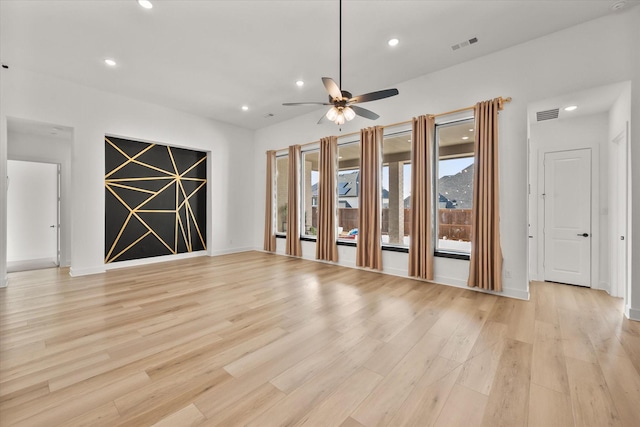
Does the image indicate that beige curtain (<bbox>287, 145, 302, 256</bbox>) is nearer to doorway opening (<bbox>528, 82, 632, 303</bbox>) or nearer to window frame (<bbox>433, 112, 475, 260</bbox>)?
window frame (<bbox>433, 112, 475, 260</bbox>)

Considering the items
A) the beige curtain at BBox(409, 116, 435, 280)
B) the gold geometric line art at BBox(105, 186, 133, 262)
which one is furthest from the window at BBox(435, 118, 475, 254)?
the gold geometric line art at BBox(105, 186, 133, 262)

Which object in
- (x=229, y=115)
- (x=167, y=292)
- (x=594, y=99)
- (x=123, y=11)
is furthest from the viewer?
(x=229, y=115)

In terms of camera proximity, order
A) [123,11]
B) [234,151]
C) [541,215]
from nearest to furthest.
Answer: [123,11] → [541,215] → [234,151]

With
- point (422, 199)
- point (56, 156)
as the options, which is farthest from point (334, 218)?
point (56, 156)

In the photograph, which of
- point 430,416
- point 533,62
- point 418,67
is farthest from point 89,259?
point 533,62

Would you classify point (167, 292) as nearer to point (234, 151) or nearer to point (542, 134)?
point (234, 151)

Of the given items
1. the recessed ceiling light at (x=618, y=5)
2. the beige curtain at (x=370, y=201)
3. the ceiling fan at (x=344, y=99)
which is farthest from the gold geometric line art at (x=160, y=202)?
the recessed ceiling light at (x=618, y=5)

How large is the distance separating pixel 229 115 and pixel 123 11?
12.3 feet

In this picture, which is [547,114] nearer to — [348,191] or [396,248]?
[396,248]

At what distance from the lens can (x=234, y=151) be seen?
25.9 ft

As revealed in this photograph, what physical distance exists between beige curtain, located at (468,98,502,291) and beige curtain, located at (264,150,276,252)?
512 cm

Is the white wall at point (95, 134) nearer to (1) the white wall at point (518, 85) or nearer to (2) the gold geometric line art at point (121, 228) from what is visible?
(2) the gold geometric line art at point (121, 228)

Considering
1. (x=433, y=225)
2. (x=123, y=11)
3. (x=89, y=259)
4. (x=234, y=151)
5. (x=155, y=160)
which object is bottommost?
(x=89, y=259)

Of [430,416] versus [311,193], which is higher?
[311,193]
